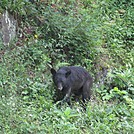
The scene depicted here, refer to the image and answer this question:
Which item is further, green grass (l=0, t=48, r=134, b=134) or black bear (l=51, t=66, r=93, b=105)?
black bear (l=51, t=66, r=93, b=105)

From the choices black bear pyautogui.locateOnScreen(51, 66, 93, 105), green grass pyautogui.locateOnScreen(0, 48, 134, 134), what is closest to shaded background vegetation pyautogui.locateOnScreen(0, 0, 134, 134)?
green grass pyautogui.locateOnScreen(0, 48, 134, 134)

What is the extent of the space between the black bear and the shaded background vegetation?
269 mm

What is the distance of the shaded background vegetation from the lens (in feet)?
24.1

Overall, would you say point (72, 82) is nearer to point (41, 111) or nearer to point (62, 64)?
point (62, 64)

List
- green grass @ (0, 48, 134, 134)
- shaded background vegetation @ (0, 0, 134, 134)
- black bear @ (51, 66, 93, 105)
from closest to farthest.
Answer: green grass @ (0, 48, 134, 134), shaded background vegetation @ (0, 0, 134, 134), black bear @ (51, 66, 93, 105)

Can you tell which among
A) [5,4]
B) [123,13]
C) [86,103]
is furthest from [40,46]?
[123,13]

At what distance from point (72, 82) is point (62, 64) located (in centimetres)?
94

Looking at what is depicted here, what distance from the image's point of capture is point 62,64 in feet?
31.0

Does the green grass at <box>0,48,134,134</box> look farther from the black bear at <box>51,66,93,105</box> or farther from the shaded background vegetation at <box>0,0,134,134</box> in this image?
the black bear at <box>51,66,93,105</box>

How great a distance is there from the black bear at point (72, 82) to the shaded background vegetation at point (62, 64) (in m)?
0.27

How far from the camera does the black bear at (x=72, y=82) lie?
836 cm

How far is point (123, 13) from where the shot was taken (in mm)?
14055

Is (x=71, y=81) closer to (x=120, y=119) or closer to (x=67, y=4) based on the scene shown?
(x=120, y=119)

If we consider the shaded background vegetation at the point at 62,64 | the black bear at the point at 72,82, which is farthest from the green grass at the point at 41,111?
the black bear at the point at 72,82
